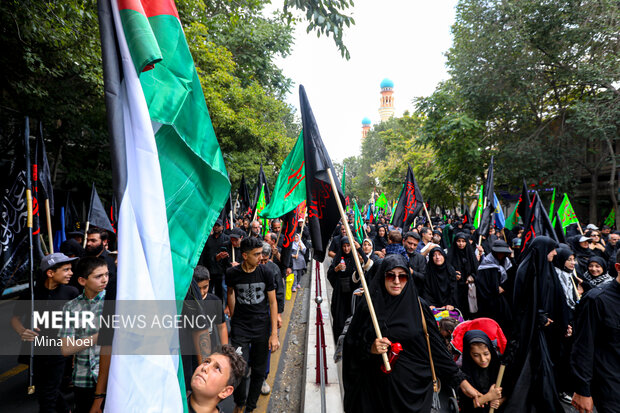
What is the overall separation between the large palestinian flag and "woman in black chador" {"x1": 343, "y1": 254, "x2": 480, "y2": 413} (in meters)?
1.72

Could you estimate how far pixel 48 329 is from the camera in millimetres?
3529

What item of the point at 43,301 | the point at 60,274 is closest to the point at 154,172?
the point at 60,274

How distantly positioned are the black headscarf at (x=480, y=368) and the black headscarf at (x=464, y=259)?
351cm

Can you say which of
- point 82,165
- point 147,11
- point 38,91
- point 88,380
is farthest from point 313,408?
point 82,165

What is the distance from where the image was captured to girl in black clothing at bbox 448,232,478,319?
6.79 metres

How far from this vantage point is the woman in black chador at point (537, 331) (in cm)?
330

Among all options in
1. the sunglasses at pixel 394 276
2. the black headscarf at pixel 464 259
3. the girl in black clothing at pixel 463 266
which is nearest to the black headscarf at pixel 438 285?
the girl in black clothing at pixel 463 266

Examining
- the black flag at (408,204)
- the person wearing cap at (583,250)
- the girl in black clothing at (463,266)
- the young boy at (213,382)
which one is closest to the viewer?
the young boy at (213,382)

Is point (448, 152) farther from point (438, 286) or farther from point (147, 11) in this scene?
point (147, 11)

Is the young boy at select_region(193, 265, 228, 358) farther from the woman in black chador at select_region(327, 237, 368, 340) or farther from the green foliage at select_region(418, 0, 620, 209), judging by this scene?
the green foliage at select_region(418, 0, 620, 209)

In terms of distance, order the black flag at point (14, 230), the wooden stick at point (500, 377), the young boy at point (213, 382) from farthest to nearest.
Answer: the black flag at point (14, 230) < the wooden stick at point (500, 377) < the young boy at point (213, 382)

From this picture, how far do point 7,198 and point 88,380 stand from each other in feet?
8.88

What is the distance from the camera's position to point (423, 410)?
9.89 feet

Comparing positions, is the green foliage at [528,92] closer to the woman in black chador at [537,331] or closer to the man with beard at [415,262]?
the man with beard at [415,262]
